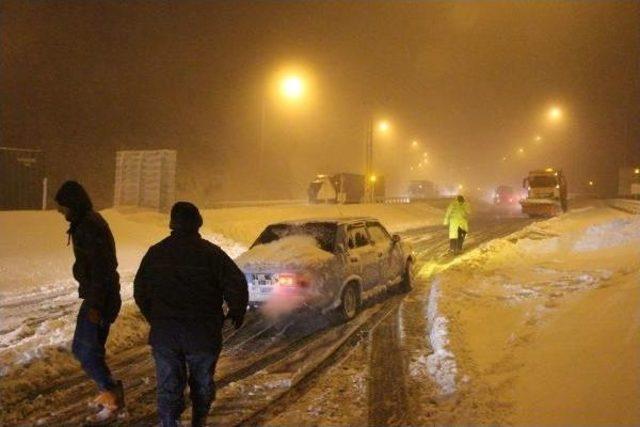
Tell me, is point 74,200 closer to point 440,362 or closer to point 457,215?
point 440,362

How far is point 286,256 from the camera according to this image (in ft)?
26.3

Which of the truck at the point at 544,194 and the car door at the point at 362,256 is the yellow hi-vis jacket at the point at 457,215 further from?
the truck at the point at 544,194

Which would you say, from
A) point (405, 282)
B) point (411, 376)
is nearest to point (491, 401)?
point (411, 376)

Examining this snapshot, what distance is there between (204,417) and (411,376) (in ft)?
7.80

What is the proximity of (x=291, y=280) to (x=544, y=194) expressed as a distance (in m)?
26.0

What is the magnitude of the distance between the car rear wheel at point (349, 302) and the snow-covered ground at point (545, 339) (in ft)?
4.26

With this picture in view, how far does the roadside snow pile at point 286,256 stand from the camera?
7840 millimetres

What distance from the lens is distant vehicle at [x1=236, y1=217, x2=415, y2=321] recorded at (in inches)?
306

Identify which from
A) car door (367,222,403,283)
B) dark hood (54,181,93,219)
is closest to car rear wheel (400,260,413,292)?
car door (367,222,403,283)

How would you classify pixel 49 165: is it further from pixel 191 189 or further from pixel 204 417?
pixel 204 417

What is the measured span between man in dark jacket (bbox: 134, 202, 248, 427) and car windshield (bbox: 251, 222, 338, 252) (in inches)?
174

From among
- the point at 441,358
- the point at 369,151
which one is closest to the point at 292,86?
the point at 369,151

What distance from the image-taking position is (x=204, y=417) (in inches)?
164

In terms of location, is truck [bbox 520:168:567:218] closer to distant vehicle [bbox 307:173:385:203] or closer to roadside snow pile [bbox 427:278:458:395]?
distant vehicle [bbox 307:173:385:203]
